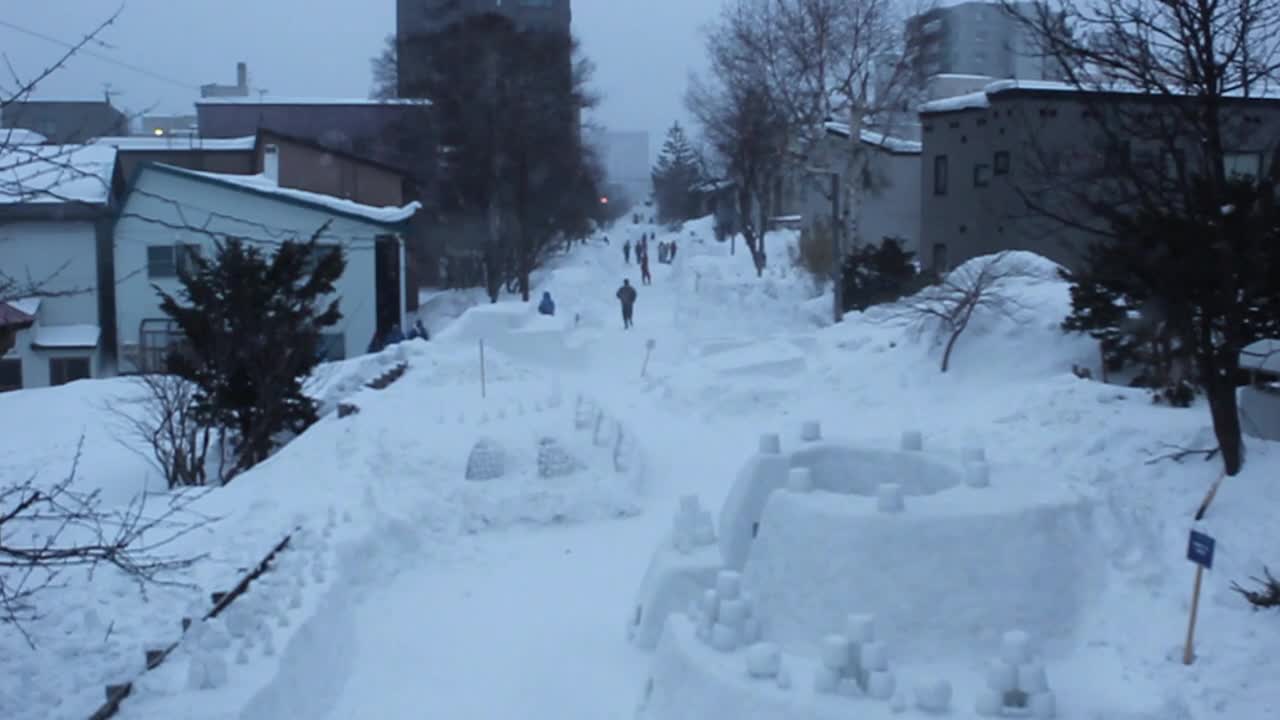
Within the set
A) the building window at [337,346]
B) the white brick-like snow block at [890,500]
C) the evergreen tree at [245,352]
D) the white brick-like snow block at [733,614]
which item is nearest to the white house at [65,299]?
the building window at [337,346]

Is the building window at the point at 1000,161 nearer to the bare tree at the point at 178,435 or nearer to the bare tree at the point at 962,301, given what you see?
the bare tree at the point at 962,301

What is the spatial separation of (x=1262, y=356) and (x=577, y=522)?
7071 millimetres

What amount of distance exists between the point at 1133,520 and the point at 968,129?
70.9ft

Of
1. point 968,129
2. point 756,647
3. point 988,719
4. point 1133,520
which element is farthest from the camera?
point 968,129

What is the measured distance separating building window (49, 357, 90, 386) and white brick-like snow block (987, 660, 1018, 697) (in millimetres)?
26784

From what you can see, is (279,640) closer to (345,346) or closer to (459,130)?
(345,346)

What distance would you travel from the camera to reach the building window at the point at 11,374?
2855cm

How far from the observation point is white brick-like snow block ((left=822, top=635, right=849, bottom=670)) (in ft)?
23.1

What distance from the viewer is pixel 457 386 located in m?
20.0

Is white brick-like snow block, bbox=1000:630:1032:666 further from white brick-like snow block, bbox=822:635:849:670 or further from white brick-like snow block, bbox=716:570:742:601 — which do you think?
white brick-like snow block, bbox=716:570:742:601

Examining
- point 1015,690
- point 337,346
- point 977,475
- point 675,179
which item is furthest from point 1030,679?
point 675,179

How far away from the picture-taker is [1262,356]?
11031 millimetres

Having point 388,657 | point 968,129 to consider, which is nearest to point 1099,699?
point 388,657

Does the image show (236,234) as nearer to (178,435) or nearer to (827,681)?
(178,435)
